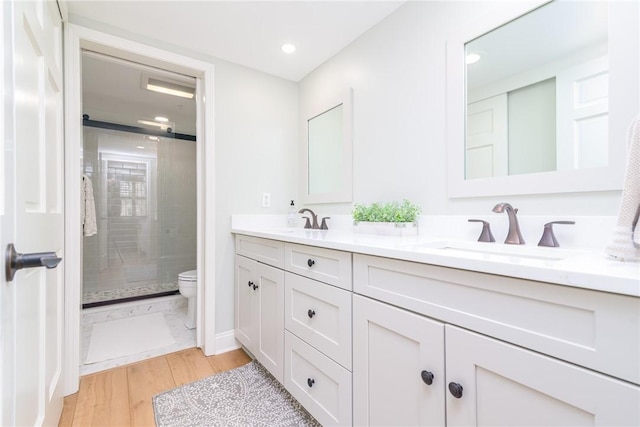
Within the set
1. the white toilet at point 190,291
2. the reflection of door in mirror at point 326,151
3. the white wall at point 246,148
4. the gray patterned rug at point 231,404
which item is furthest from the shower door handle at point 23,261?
the white toilet at point 190,291

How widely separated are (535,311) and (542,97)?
3.00 ft

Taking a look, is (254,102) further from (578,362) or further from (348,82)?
(578,362)

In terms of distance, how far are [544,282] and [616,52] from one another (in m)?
0.88

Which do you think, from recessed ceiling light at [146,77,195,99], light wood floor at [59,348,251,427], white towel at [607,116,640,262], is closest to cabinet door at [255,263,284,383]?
light wood floor at [59,348,251,427]

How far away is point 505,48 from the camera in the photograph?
4.01 feet

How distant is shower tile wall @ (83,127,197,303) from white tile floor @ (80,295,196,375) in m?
0.39

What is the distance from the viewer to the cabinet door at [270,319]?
152 centimetres

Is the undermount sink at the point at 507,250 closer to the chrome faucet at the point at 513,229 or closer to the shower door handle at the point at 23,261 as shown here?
the chrome faucet at the point at 513,229

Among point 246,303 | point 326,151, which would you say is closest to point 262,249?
point 246,303

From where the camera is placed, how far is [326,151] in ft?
7.29

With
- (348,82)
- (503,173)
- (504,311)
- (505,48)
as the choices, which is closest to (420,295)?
(504,311)

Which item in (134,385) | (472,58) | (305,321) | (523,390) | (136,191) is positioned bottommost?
(134,385)

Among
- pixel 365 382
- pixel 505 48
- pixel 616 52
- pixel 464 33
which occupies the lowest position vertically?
pixel 365 382

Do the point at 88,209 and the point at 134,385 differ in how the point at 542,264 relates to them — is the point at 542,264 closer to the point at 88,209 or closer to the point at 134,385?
the point at 134,385
